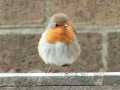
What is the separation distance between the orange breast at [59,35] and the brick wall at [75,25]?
26 cm

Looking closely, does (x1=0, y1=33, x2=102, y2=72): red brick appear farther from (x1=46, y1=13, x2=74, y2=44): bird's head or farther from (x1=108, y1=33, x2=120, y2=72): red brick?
(x1=46, y1=13, x2=74, y2=44): bird's head

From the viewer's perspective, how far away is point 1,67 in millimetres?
2477

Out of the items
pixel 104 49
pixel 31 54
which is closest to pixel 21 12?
pixel 31 54

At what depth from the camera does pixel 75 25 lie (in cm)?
247

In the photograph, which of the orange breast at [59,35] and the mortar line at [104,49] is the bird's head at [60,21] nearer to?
the orange breast at [59,35]

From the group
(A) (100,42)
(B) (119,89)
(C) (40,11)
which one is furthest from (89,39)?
(B) (119,89)

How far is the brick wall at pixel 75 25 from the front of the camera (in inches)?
96.5

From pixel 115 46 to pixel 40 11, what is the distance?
372 millimetres

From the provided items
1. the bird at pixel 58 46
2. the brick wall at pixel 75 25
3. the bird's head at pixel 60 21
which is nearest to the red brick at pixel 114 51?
the brick wall at pixel 75 25

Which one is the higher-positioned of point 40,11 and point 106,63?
point 40,11

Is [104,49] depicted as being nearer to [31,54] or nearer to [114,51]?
[114,51]

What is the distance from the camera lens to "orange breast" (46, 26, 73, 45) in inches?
84.9

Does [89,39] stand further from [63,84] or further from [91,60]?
[63,84]

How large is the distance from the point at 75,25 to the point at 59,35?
1.00ft
